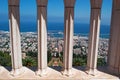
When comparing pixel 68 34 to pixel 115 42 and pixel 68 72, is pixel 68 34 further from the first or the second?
pixel 115 42

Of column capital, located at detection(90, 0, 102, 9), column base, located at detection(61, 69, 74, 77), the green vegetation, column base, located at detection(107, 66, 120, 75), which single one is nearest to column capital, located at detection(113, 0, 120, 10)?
column capital, located at detection(90, 0, 102, 9)

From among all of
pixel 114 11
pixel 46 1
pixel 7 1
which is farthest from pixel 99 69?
pixel 7 1

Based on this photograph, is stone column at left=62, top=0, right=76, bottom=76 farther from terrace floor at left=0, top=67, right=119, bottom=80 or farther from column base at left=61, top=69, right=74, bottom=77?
terrace floor at left=0, top=67, right=119, bottom=80

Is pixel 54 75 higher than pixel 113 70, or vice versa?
pixel 113 70

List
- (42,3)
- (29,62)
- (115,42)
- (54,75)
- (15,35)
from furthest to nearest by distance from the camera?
(29,62)
(115,42)
(54,75)
(15,35)
(42,3)

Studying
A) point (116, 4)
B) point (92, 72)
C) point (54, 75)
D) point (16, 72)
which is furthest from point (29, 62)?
point (116, 4)

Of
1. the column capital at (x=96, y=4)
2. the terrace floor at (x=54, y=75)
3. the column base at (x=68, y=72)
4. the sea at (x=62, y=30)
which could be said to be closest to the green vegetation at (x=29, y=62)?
the terrace floor at (x=54, y=75)
